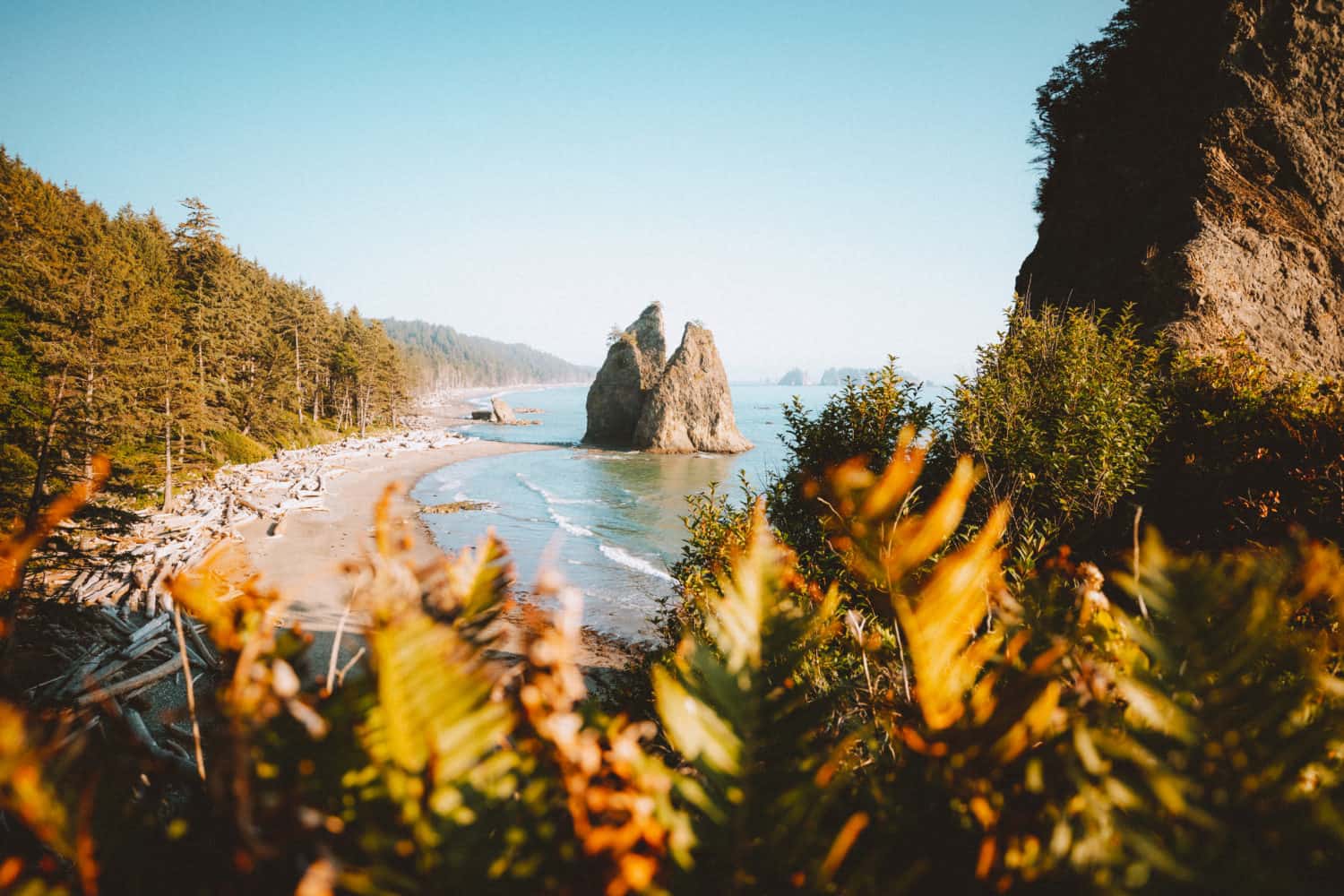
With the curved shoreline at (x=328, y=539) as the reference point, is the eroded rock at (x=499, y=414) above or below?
above

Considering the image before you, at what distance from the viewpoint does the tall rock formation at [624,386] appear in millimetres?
67312

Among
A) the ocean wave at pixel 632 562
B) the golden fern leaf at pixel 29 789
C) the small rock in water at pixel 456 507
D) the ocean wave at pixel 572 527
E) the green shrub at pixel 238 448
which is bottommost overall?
the ocean wave at pixel 632 562

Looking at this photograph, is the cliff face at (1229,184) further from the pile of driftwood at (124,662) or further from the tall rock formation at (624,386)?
the tall rock formation at (624,386)

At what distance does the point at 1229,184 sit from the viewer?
1248 cm

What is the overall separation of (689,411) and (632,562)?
39.3 meters

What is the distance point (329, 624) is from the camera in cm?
1459

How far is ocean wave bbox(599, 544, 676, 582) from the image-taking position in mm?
22391

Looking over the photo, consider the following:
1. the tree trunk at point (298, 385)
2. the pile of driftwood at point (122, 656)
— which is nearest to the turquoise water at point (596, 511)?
the pile of driftwood at point (122, 656)

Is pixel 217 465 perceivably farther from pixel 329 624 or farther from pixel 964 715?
pixel 964 715

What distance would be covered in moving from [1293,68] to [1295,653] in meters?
19.5

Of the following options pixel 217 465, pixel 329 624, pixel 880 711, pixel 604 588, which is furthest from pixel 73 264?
pixel 880 711

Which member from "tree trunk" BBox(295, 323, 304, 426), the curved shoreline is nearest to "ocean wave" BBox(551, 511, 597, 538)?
the curved shoreline

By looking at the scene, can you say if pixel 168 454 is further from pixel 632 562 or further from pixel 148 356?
pixel 632 562

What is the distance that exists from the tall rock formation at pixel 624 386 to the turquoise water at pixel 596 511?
14.9ft
